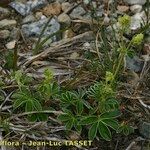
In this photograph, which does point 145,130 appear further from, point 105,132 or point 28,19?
point 28,19

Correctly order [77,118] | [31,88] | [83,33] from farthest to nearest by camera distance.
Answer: [83,33]
[31,88]
[77,118]

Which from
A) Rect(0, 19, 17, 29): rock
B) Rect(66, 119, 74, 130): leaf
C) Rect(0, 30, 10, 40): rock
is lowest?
Rect(66, 119, 74, 130): leaf

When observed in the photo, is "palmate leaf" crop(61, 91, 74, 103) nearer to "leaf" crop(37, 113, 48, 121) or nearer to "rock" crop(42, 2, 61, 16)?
"leaf" crop(37, 113, 48, 121)

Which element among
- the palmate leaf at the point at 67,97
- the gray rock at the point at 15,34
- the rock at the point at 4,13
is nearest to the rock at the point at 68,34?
the gray rock at the point at 15,34

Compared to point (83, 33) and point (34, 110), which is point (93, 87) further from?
point (83, 33)

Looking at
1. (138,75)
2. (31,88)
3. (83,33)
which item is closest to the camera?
(31,88)

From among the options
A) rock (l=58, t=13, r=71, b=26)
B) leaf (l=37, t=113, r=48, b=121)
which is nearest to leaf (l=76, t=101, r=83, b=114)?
leaf (l=37, t=113, r=48, b=121)

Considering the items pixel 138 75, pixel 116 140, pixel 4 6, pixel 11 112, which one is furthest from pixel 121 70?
pixel 4 6

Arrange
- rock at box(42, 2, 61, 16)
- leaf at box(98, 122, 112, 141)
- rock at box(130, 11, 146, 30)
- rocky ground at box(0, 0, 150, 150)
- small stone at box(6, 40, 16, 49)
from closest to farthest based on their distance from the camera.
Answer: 1. leaf at box(98, 122, 112, 141)
2. rocky ground at box(0, 0, 150, 150)
3. small stone at box(6, 40, 16, 49)
4. rock at box(130, 11, 146, 30)
5. rock at box(42, 2, 61, 16)
